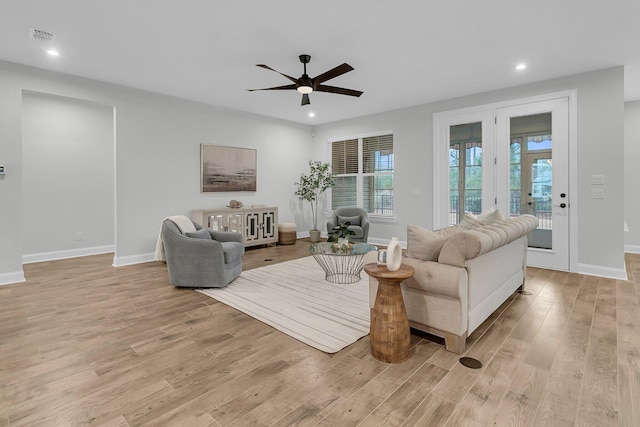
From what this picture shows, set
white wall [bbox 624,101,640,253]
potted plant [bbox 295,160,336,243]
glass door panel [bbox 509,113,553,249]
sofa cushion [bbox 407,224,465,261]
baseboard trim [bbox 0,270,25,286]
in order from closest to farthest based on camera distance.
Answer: sofa cushion [bbox 407,224,465,261], baseboard trim [bbox 0,270,25,286], glass door panel [bbox 509,113,553,249], white wall [bbox 624,101,640,253], potted plant [bbox 295,160,336,243]

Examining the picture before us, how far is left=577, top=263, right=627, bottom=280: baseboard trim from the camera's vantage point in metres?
4.23

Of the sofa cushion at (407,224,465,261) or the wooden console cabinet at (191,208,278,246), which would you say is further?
the wooden console cabinet at (191,208,278,246)

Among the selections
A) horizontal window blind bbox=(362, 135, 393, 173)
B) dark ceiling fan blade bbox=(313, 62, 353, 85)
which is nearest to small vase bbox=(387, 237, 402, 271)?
dark ceiling fan blade bbox=(313, 62, 353, 85)

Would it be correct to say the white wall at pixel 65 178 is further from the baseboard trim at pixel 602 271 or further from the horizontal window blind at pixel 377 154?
the baseboard trim at pixel 602 271

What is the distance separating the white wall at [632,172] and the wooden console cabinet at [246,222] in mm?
6615

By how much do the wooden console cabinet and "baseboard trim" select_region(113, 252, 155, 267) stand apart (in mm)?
957

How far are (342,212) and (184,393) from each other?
5.06m

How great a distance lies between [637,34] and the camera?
3395mm

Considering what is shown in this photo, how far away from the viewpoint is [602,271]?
436 cm

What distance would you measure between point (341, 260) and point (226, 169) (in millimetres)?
3200

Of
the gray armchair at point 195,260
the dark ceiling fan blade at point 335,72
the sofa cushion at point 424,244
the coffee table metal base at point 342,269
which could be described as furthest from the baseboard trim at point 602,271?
the gray armchair at point 195,260

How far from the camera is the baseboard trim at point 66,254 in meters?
5.31

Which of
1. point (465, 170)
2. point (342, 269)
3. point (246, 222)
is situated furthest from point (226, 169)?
point (465, 170)

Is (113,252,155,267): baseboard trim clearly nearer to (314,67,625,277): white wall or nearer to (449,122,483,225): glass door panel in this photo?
(449,122,483,225): glass door panel
